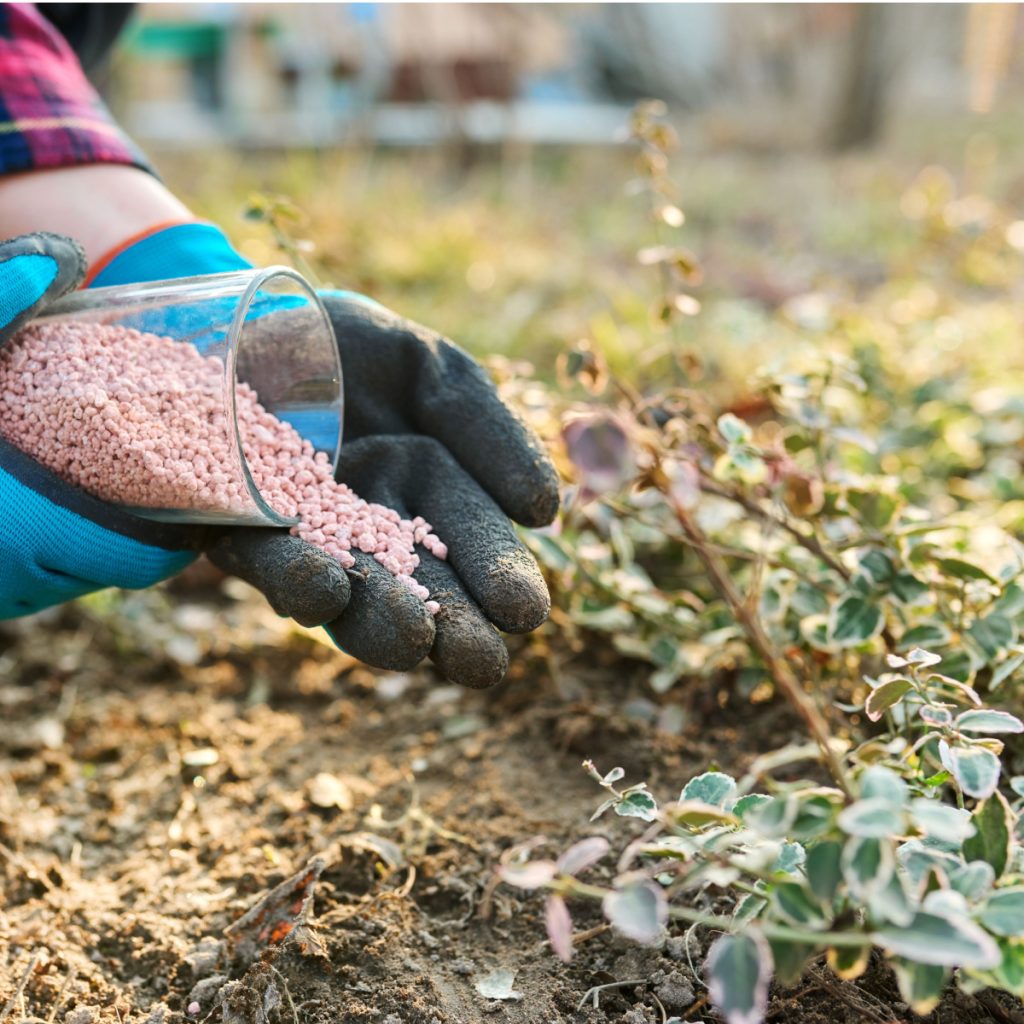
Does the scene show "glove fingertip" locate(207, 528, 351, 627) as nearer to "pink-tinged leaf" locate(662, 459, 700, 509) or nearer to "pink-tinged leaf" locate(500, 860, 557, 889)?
"pink-tinged leaf" locate(500, 860, 557, 889)

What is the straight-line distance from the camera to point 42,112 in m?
1.55

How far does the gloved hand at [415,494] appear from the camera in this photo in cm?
109

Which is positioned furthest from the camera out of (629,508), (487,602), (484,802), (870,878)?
(629,508)

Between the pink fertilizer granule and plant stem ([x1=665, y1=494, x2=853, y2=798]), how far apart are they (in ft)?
1.07

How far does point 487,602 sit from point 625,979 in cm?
43

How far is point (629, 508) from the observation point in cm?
167

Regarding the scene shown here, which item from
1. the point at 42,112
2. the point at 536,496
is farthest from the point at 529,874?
the point at 42,112

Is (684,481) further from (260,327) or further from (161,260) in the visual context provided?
(161,260)

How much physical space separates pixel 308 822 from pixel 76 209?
2.95ft

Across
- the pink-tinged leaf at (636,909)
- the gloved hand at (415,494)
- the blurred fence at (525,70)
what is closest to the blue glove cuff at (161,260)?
the gloved hand at (415,494)

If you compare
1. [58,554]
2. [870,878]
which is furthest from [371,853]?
[870,878]

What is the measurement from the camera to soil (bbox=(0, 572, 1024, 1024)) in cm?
116

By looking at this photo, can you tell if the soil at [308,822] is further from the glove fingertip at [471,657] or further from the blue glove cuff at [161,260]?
the blue glove cuff at [161,260]

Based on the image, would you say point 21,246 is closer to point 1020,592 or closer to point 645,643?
point 645,643
